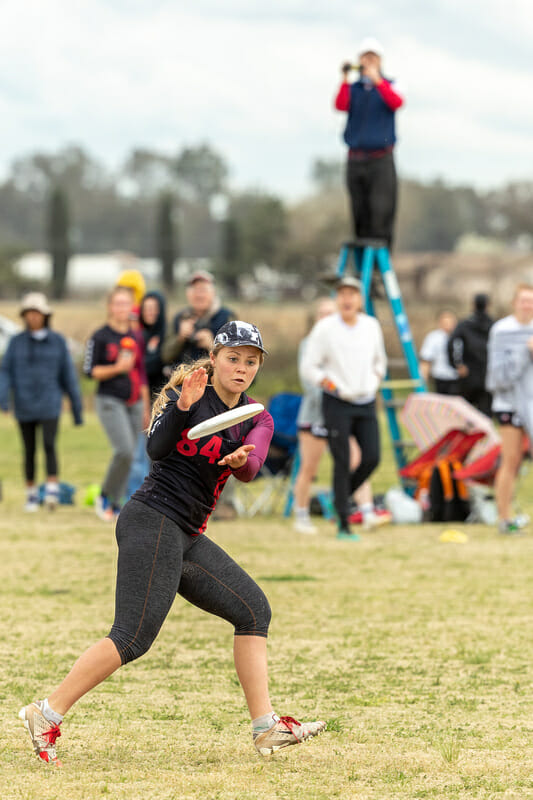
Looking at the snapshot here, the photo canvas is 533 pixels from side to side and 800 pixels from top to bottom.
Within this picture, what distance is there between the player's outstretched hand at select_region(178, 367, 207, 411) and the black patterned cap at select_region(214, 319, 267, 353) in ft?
0.65

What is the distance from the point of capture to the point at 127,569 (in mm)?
3979

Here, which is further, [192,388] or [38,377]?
[38,377]

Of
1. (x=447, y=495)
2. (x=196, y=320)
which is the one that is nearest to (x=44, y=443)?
(x=196, y=320)

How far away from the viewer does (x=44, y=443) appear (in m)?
10.6

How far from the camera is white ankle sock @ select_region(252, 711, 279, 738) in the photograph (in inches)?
158

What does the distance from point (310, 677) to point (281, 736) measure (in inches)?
47.8

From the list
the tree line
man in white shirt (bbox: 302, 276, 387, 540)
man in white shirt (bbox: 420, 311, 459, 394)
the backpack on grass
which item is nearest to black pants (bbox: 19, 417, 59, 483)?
man in white shirt (bbox: 302, 276, 387, 540)

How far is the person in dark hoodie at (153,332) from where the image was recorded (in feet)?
34.3

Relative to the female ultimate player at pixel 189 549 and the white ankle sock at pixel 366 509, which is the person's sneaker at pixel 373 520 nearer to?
the white ankle sock at pixel 366 509

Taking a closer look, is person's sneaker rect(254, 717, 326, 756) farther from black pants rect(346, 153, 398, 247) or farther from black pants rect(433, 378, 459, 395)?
black pants rect(433, 378, 459, 395)

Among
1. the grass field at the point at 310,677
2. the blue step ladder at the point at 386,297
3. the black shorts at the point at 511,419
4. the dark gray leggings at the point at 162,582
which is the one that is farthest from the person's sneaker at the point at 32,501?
the dark gray leggings at the point at 162,582

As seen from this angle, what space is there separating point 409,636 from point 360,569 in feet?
6.46

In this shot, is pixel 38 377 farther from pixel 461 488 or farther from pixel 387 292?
pixel 461 488

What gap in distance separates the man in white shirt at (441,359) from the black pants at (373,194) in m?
3.69
